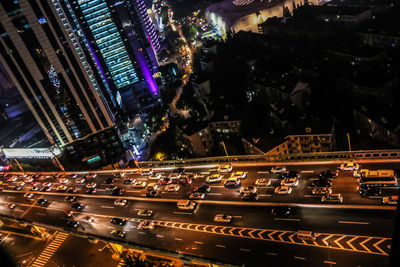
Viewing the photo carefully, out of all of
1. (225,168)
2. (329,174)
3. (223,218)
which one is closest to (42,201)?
(225,168)

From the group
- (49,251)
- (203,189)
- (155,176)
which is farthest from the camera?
(49,251)

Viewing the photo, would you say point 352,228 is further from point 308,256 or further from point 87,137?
point 87,137

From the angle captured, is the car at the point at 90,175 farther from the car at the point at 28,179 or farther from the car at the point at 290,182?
the car at the point at 290,182

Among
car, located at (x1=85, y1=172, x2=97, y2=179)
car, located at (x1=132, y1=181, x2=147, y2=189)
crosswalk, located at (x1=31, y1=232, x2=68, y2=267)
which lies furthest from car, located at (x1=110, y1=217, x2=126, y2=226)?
crosswalk, located at (x1=31, y1=232, x2=68, y2=267)

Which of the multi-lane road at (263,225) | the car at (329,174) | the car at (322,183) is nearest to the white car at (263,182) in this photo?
the multi-lane road at (263,225)

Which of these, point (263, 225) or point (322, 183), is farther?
point (322, 183)

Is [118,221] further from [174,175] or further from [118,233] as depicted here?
[174,175]

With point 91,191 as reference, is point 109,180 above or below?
above
